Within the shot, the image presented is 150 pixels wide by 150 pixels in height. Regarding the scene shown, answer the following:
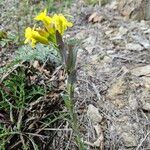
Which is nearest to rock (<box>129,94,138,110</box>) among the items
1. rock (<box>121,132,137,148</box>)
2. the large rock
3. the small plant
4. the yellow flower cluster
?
rock (<box>121,132,137,148</box>)

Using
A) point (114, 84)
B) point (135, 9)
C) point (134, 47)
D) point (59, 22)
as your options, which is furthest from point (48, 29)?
point (135, 9)

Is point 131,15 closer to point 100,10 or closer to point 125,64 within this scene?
point 100,10

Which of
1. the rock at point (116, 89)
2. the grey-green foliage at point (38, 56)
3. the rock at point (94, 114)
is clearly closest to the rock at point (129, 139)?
the rock at point (94, 114)

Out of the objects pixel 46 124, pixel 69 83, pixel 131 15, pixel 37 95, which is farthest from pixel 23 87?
pixel 131 15

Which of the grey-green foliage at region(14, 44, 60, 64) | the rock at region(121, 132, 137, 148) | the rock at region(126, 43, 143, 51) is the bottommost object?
the rock at region(121, 132, 137, 148)

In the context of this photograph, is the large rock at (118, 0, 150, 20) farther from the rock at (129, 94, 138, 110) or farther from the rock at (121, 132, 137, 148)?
the rock at (121, 132, 137, 148)

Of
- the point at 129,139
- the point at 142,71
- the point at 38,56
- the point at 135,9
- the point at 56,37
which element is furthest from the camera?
the point at 135,9

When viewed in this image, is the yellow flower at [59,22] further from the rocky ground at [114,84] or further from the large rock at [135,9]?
the large rock at [135,9]

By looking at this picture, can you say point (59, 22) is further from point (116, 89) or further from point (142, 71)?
point (142, 71)
